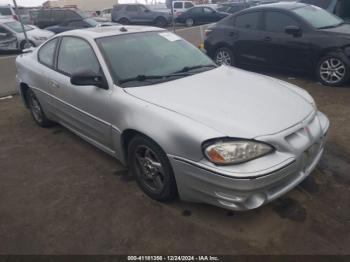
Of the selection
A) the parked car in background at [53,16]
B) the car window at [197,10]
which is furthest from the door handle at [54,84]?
the car window at [197,10]

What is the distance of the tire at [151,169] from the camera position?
2838mm

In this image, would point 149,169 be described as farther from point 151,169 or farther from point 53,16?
point 53,16

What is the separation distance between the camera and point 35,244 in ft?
9.00

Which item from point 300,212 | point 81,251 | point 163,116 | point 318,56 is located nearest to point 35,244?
point 81,251

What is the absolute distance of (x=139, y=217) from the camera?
9.80 ft

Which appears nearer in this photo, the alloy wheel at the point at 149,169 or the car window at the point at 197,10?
the alloy wheel at the point at 149,169

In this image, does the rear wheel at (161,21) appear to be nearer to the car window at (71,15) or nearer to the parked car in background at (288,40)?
the car window at (71,15)

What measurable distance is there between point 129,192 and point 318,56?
4.87m

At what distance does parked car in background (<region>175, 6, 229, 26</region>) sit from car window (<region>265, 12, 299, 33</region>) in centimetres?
1522

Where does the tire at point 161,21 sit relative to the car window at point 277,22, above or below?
below

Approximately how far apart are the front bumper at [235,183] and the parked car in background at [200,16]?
803 inches

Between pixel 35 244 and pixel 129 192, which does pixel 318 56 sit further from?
pixel 35 244

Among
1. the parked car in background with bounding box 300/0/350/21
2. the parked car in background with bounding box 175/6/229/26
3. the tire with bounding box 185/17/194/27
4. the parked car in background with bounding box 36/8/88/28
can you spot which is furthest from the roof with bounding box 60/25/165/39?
the tire with bounding box 185/17/194/27

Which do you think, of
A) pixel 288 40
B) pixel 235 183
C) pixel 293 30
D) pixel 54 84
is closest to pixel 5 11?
pixel 288 40
